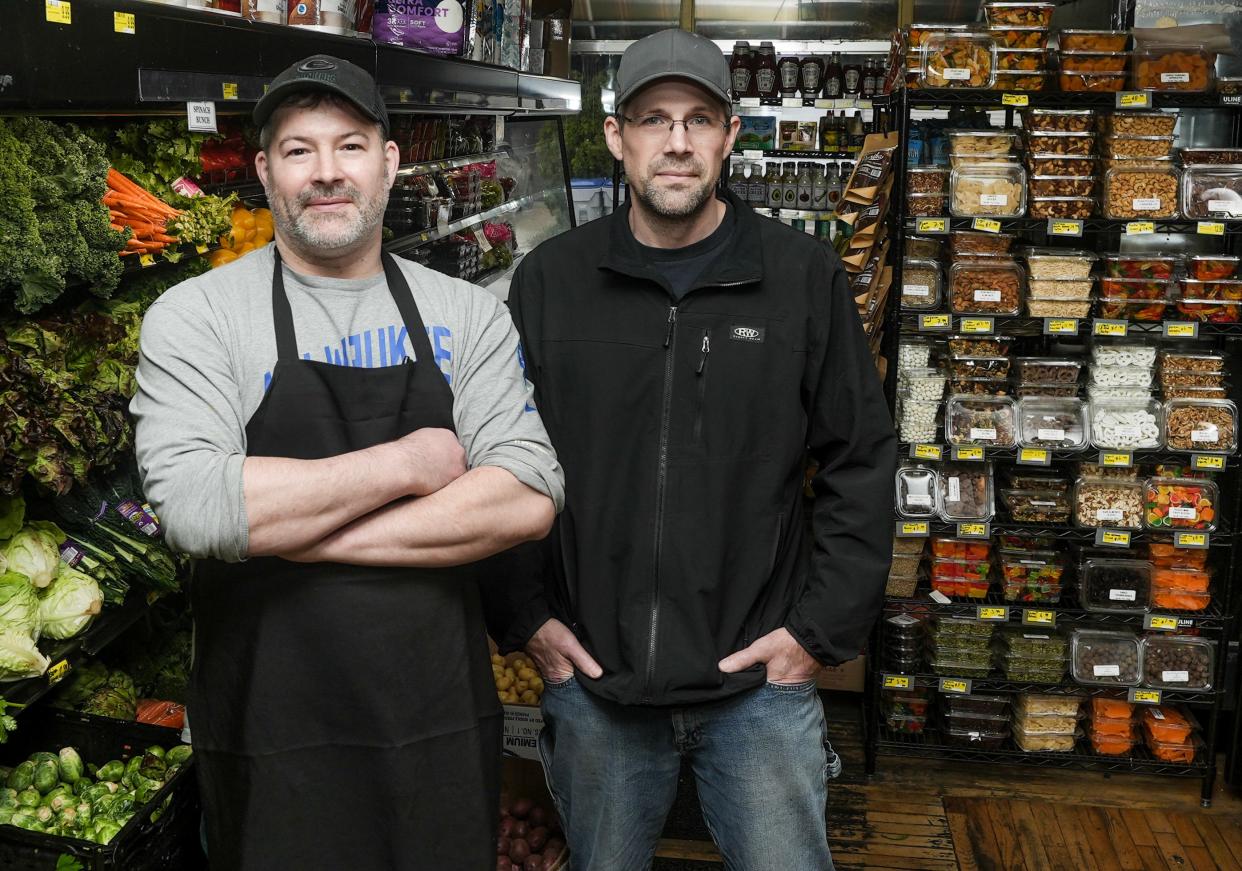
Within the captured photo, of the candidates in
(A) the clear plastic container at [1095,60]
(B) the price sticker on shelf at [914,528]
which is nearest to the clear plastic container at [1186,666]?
(B) the price sticker on shelf at [914,528]

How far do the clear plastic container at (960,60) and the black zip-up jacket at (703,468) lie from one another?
6.82ft

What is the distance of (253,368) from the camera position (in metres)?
1.88

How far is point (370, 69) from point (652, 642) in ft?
5.93

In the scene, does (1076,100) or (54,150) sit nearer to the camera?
(54,150)

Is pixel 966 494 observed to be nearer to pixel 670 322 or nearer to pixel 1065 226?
pixel 1065 226

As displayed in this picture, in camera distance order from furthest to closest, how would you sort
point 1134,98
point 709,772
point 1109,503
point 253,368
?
point 1109,503, point 1134,98, point 709,772, point 253,368

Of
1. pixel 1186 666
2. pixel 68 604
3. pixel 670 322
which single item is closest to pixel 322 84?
pixel 670 322

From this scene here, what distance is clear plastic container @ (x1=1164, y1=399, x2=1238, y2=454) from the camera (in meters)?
4.26

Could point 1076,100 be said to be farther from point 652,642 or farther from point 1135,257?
point 652,642

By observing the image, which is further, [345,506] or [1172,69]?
[1172,69]

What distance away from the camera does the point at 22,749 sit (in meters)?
2.56

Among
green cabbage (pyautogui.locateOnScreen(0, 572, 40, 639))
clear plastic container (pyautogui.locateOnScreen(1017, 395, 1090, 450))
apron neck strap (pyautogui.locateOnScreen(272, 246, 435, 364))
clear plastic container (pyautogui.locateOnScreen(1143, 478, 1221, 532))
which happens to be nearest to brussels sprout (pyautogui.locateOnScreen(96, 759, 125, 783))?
green cabbage (pyautogui.locateOnScreen(0, 572, 40, 639))

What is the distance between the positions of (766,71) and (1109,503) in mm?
2668

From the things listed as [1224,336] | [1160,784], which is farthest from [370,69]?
[1160,784]
